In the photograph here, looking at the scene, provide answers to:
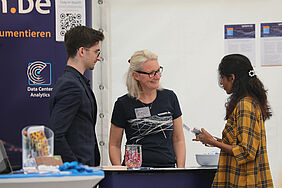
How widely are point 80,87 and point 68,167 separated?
0.77 metres

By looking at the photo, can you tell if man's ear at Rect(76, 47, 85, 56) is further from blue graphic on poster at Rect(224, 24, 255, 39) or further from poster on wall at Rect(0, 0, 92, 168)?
blue graphic on poster at Rect(224, 24, 255, 39)

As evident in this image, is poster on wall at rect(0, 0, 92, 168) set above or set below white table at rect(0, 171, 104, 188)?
above

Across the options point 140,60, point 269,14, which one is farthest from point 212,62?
point 140,60

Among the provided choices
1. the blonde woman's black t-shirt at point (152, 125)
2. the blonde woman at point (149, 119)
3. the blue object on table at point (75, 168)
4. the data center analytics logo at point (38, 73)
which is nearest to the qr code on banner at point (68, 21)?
the data center analytics logo at point (38, 73)

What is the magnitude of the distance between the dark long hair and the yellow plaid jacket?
0.16ft

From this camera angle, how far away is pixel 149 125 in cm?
303

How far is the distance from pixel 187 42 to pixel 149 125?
1352 millimetres

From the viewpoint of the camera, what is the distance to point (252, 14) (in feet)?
13.6

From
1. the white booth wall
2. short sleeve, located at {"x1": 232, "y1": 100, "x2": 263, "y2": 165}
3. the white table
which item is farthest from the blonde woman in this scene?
the white table

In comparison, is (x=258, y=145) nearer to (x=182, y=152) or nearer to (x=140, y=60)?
(x=182, y=152)

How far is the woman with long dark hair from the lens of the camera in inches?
98.9

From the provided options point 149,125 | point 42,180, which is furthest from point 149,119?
point 42,180

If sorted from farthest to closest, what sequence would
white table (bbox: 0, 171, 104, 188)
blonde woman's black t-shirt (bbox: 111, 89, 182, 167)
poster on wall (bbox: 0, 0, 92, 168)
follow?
poster on wall (bbox: 0, 0, 92, 168)
blonde woman's black t-shirt (bbox: 111, 89, 182, 167)
white table (bbox: 0, 171, 104, 188)

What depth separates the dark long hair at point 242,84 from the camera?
263 centimetres
